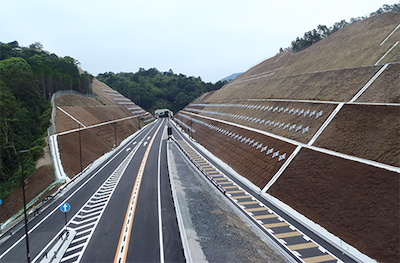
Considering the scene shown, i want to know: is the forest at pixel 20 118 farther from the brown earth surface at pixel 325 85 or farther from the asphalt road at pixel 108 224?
the brown earth surface at pixel 325 85

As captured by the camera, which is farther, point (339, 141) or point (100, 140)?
Result: point (100, 140)

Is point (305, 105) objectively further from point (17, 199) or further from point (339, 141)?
point (17, 199)

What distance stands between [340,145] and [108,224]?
20.6m

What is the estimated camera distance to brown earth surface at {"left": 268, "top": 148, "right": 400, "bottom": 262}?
1562cm

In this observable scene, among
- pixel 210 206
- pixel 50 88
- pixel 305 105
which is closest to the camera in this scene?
pixel 210 206

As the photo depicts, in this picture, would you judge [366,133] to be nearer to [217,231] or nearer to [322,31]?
[217,231]

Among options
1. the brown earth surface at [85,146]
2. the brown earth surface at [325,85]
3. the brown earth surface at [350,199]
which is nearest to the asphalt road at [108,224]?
the brown earth surface at [85,146]

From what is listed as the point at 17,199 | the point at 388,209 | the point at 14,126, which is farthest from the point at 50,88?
the point at 388,209

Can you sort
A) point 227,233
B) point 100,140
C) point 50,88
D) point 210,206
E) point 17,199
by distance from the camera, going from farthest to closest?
point 50,88 → point 100,140 → point 17,199 → point 210,206 → point 227,233

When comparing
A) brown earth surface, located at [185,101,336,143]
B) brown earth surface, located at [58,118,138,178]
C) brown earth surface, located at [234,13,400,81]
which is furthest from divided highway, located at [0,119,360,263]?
brown earth surface, located at [234,13,400,81]

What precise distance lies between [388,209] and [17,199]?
111 ft

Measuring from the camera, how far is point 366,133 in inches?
902

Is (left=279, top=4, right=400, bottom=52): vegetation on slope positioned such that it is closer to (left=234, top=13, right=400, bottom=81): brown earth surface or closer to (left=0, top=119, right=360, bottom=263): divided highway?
(left=234, top=13, right=400, bottom=81): brown earth surface

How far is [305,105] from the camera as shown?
36375 millimetres
